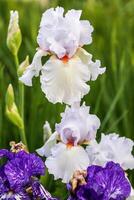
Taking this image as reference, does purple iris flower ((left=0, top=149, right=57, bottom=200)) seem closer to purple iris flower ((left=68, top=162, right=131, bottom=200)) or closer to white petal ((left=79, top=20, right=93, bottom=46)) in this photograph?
purple iris flower ((left=68, top=162, right=131, bottom=200))

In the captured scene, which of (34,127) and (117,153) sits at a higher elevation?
(117,153)

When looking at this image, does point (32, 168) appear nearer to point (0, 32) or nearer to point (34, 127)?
point (34, 127)

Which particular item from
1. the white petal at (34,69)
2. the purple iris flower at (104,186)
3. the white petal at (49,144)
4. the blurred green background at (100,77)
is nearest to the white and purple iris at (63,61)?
the white petal at (34,69)

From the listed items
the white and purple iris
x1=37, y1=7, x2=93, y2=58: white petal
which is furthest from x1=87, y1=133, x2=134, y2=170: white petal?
x1=37, y1=7, x2=93, y2=58: white petal

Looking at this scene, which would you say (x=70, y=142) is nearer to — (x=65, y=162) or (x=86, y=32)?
(x=65, y=162)

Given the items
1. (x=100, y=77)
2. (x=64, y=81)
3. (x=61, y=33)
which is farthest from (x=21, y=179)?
(x=100, y=77)

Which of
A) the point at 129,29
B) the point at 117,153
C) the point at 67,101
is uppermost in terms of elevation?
the point at 67,101

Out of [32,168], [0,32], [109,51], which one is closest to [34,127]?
[32,168]

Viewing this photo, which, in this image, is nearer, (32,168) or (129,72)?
(32,168)
